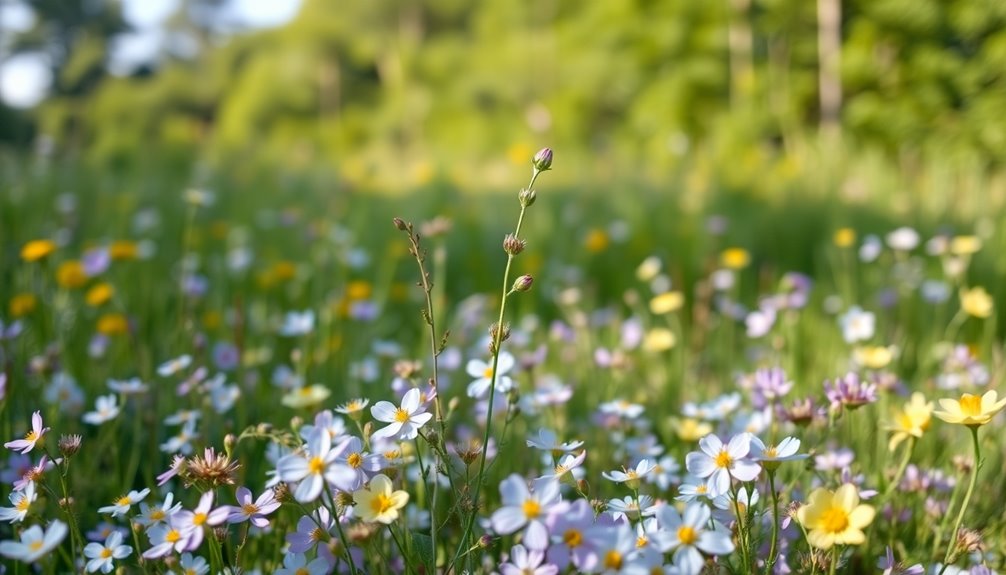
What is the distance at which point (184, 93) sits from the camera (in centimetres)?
3036

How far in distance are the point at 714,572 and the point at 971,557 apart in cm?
43

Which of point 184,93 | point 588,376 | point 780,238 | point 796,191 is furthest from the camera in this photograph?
point 184,93

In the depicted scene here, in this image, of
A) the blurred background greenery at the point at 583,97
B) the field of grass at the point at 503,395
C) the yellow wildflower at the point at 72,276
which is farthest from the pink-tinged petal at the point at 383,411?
the blurred background greenery at the point at 583,97

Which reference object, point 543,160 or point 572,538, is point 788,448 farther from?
point 543,160

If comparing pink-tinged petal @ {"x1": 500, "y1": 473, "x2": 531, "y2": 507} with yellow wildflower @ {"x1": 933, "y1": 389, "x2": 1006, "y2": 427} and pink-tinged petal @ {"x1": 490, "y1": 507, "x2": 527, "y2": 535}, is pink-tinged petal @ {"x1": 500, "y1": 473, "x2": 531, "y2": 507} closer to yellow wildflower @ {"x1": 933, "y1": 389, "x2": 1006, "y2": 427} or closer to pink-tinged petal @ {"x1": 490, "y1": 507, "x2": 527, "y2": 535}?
pink-tinged petal @ {"x1": 490, "y1": 507, "x2": 527, "y2": 535}

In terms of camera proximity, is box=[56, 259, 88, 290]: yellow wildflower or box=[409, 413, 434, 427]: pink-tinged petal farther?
box=[56, 259, 88, 290]: yellow wildflower

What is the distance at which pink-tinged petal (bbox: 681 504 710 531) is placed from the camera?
0.62 m

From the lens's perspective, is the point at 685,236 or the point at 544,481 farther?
the point at 685,236

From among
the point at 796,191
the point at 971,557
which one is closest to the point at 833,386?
the point at 971,557

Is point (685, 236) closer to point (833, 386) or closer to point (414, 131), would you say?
point (833, 386)

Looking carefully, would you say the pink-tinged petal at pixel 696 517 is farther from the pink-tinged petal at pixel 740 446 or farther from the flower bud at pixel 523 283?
the flower bud at pixel 523 283

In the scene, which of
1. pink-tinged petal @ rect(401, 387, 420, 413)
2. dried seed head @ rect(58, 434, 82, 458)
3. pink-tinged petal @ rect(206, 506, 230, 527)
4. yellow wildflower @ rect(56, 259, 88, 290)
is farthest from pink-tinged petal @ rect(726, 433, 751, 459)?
yellow wildflower @ rect(56, 259, 88, 290)

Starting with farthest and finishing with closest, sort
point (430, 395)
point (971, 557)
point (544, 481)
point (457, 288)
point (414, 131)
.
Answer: point (414, 131), point (457, 288), point (971, 557), point (430, 395), point (544, 481)

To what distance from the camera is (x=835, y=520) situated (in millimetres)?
652
